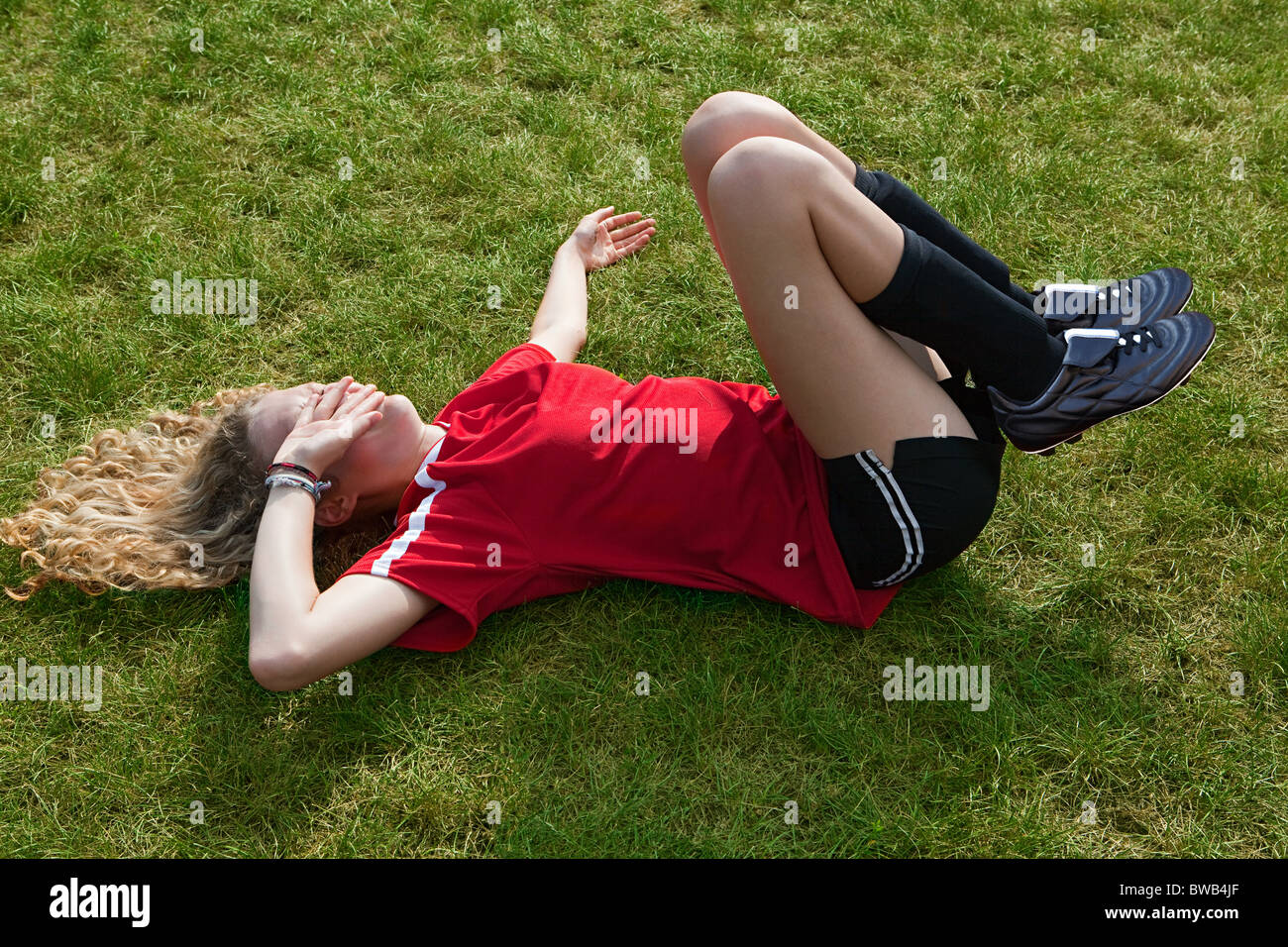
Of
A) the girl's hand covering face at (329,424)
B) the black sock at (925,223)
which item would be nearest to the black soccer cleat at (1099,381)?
the black sock at (925,223)

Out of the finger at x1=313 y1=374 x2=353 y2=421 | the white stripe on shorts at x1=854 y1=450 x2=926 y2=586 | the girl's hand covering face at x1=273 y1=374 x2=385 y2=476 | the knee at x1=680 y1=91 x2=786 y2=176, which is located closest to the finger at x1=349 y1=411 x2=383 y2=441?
the girl's hand covering face at x1=273 y1=374 x2=385 y2=476

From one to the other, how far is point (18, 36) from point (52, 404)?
267 cm

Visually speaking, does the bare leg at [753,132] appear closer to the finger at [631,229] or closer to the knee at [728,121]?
the knee at [728,121]

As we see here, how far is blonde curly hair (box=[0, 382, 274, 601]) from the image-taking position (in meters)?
3.31

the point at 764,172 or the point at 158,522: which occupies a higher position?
the point at 764,172

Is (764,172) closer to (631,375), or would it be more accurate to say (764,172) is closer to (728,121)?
(728,121)

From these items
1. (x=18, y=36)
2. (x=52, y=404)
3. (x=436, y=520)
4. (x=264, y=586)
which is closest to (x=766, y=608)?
(x=436, y=520)

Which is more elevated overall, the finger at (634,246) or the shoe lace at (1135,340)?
the finger at (634,246)

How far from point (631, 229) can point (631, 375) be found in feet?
2.38

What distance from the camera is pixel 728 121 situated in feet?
10.6

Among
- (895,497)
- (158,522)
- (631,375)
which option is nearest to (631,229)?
(631,375)

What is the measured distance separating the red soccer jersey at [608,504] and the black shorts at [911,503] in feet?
0.26

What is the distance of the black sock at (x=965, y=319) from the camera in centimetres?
282
